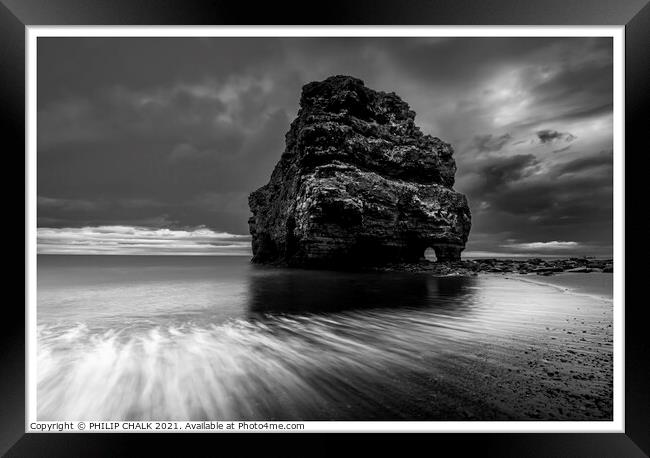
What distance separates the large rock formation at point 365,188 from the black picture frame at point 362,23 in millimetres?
21013

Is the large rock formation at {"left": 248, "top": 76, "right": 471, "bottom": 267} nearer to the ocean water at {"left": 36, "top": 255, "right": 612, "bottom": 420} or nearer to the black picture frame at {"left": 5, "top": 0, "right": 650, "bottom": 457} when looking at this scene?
the ocean water at {"left": 36, "top": 255, "right": 612, "bottom": 420}

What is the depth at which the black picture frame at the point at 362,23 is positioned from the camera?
228 cm

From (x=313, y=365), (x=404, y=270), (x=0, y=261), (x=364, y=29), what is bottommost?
(x=404, y=270)

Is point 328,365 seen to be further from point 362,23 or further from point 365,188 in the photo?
point 365,188

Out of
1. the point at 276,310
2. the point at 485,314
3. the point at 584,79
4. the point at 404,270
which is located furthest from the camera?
the point at 404,270

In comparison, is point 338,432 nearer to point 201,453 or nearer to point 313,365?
point 201,453

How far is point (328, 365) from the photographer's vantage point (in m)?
3.89

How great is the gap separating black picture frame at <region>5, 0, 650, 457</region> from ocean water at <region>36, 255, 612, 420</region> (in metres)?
Answer: 0.27

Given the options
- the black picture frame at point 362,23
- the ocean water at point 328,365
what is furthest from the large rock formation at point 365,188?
the black picture frame at point 362,23

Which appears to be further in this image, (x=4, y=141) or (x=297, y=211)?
(x=297, y=211)

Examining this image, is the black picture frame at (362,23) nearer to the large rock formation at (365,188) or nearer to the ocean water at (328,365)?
the ocean water at (328,365)

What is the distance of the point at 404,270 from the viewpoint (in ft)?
78.0

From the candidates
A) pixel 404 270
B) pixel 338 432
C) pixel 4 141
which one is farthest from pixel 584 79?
pixel 404 270

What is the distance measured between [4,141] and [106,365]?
3204 mm
